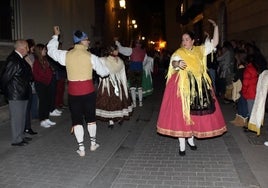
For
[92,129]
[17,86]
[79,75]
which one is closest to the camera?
[79,75]

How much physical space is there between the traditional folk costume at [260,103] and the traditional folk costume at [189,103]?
3.98 feet

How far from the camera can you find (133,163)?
6.41 meters

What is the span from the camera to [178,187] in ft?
17.4

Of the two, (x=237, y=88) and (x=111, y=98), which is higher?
(x=237, y=88)

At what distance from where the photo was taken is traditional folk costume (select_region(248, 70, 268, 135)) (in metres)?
7.40

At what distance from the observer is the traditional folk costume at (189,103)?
6.54 m

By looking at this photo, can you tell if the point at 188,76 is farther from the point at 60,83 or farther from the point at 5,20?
the point at 5,20

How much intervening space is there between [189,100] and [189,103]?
0.16 feet

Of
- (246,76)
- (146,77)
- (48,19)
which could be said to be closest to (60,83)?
(48,19)

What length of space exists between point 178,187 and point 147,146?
7.25 ft

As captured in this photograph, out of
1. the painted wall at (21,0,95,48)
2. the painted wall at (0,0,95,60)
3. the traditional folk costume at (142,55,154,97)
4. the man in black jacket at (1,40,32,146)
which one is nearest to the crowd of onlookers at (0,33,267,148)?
the man in black jacket at (1,40,32,146)

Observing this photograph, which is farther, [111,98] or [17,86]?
[111,98]

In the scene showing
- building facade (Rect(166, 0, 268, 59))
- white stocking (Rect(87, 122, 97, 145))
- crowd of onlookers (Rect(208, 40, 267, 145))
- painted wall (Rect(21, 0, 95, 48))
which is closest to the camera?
white stocking (Rect(87, 122, 97, 145))

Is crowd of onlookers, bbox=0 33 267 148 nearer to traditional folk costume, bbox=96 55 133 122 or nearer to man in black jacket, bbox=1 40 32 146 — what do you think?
man in black jacket, bbox=1 40 32 146
